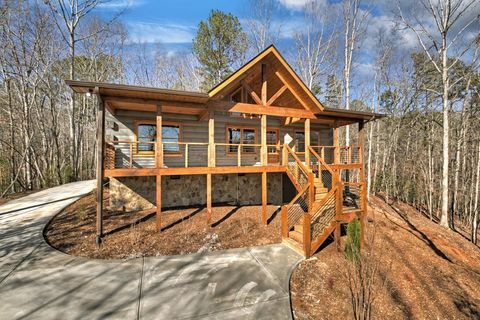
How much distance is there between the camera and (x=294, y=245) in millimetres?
7590

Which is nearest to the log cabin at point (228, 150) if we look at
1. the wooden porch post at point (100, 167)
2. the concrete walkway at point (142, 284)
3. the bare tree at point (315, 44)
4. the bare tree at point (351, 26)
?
the wooden porch post at point (100, 167)

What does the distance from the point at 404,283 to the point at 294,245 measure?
3.38 meters

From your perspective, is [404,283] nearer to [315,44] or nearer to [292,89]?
[292,89]

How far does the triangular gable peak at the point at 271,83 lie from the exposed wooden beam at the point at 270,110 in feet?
0.57

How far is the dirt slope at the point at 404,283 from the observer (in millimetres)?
5182

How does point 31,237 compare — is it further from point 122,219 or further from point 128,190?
point 128,190

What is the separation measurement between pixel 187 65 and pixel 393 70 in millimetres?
21324

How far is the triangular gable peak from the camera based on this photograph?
9.22 m

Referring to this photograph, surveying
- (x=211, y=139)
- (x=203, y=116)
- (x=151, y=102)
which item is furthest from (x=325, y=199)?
(x=151, y=102)

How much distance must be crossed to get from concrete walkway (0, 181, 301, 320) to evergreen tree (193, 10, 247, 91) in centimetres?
1754

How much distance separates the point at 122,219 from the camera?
30.5ft

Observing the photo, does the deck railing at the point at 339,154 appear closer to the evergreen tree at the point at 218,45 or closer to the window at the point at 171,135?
the window at the point at 171,135

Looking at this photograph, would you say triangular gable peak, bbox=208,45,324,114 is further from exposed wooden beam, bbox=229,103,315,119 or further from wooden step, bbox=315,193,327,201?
wooden step, bbox=315,193,327,201

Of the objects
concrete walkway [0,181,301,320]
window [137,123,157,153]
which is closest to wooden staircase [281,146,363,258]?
concrete walkway [0,181,301,320]
